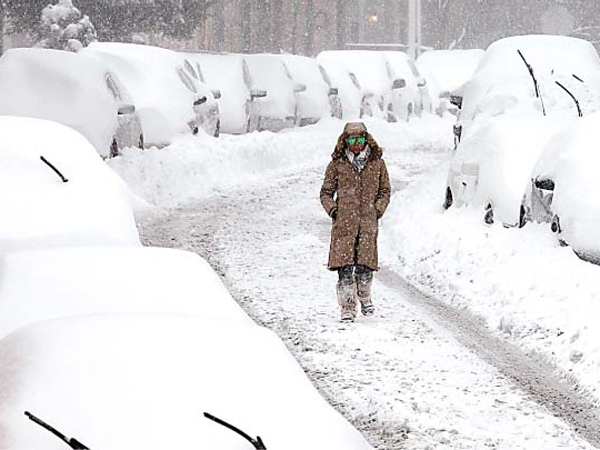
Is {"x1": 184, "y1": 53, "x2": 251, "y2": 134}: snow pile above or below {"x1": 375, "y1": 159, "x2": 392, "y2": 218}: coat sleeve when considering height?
below

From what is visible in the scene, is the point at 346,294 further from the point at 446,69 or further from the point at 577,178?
the point at 446,69

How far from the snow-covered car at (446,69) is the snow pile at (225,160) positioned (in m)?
7.31

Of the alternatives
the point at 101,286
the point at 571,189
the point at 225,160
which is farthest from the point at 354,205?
the point at 225,160

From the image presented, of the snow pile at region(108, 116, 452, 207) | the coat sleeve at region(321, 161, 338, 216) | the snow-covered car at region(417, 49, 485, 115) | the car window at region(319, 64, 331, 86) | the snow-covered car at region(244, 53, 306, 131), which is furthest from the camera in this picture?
the snow-covered car at region(417, 49, 485, 115)

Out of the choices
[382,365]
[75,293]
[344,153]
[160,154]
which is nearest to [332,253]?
[344,153]

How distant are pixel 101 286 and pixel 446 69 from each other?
3189cm

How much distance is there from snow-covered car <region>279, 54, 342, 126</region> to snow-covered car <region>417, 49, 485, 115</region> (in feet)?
23.9

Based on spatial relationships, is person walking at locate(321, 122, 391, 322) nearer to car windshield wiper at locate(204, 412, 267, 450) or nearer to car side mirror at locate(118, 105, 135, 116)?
car windshield wiper at locate(204, 412, 267, 450)

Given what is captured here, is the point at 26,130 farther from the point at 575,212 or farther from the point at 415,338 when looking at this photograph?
the point at 575,212

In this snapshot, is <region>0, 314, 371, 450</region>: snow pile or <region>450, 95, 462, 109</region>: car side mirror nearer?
<region>0, 314, 371, 450</region>: snow pile

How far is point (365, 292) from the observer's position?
930cm

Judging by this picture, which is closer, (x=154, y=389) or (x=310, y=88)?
(x=154, y=389)

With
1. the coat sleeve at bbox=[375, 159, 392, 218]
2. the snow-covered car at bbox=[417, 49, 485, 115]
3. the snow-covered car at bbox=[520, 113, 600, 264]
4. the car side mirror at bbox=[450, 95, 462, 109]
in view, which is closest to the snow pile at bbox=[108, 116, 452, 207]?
the car side mirror at bbox=[450, 95, 462, 109]

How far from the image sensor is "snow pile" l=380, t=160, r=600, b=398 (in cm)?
825
